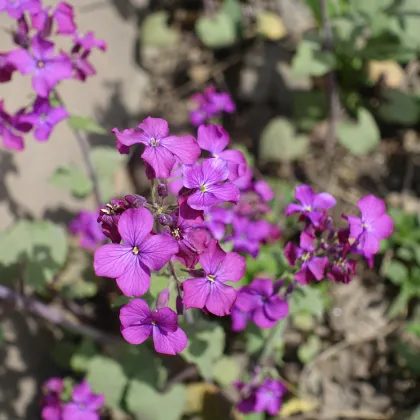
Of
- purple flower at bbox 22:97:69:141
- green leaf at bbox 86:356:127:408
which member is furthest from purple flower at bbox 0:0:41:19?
green leaf at bbox 86:356:127:408

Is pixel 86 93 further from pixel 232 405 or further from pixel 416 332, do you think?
pixel 416 332

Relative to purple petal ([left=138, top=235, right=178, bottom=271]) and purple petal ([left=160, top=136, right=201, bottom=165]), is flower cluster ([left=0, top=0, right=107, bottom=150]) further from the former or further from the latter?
purple petal ([left=138, top=235, right=178, bottom=271])

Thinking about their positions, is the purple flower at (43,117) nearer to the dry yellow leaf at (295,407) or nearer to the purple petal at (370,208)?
the purple petal at (370,208)

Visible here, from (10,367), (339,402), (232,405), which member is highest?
(10,367)

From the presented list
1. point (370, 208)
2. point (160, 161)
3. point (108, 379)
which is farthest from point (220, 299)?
point (108, 379)

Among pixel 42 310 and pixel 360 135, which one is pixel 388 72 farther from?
pixel 42 310

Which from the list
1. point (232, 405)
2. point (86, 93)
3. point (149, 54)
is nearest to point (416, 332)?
point (232, 405)
